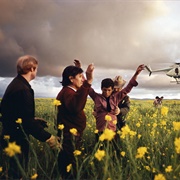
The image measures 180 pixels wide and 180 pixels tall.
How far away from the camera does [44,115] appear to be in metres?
8.03

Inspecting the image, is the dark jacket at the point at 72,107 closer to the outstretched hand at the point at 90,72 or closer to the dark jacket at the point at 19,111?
the outstretched hand at the point at 90,72

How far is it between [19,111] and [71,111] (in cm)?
49

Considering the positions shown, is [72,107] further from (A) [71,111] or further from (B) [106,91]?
(B) [106,91]

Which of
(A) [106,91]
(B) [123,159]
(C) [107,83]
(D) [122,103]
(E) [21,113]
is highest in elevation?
(C) [107,83]

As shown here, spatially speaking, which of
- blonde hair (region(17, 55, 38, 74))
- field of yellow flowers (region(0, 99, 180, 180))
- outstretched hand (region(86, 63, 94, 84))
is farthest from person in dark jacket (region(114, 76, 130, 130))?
blonde hair (region(17, 55, 38, 74))

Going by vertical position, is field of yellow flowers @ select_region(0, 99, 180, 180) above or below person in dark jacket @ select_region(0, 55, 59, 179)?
below

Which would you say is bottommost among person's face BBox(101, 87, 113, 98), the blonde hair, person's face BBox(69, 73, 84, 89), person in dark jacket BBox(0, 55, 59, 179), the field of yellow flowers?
the field of yellow flowers

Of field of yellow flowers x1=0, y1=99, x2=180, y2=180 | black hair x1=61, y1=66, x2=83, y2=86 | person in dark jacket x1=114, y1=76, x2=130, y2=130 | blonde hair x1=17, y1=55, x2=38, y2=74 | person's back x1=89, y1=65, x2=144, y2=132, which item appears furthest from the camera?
person in dark jacket x1=114, y1=76, x2=130, y2=130

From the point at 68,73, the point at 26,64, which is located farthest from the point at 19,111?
the point at 68,73

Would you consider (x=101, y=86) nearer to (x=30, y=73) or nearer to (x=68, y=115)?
(x=68, y=115)

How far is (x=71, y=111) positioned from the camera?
2.64 m

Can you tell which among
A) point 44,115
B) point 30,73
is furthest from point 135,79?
point 44,115

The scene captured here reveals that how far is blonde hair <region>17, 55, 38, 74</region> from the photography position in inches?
99.4

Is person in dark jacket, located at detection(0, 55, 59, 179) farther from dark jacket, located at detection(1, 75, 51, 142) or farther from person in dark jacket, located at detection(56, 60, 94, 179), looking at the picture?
person in dark jacket, located at detection(56, 60, 94, 179)
